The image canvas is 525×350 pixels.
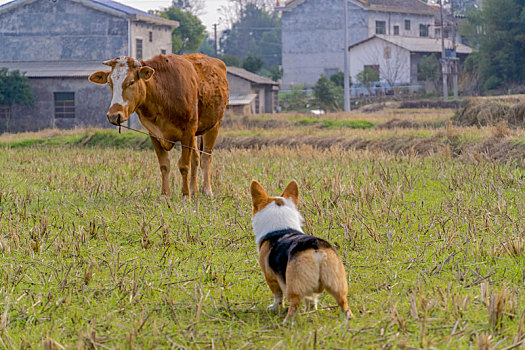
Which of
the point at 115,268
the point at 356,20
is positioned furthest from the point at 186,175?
the point at 356,20

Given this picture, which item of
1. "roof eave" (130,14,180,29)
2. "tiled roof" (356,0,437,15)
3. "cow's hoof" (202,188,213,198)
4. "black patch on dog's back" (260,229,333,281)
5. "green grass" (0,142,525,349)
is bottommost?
"green grass" (0,142,525,349)

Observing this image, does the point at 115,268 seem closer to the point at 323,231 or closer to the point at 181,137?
the point at 323,231

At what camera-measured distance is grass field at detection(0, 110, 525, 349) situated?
15.2 ft

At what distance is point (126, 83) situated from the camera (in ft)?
32.0

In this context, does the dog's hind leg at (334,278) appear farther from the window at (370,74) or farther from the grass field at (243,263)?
the window at (370,74)

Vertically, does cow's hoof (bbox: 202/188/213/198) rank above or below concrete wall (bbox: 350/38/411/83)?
below

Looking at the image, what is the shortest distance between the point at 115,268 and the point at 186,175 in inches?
181

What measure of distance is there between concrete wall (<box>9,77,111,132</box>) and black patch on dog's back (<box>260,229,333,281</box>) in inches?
1300

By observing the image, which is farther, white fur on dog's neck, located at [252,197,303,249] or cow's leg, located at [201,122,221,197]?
cow's leg, located at [201,122,221,197]

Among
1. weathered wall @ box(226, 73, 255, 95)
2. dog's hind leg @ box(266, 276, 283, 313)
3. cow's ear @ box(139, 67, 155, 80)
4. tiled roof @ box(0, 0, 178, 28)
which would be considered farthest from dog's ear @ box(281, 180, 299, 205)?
weathered wall @ box(226, 73, 255, 95)

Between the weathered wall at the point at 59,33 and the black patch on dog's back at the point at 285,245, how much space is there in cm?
3372

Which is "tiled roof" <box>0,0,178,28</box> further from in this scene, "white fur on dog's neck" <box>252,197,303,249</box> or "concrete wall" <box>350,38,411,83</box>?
"white fur on dog's neck" <box>252,197,303,249</box>

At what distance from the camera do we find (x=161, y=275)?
6152 mm

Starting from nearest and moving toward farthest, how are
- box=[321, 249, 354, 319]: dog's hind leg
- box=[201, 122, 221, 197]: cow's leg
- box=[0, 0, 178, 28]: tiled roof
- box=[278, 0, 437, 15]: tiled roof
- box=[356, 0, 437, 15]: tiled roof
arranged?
1. box=[321, 249, 354, 319]: dog's hind leg
2. box=[201, 122, 221, 197]: cow's leg
3. box=[0, 0, 178, 28]: tiled roof
4. box=[278, 0, 437, 15]: tiled roof
5. box=[356, 0, 437, 15]: tiled roof
